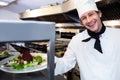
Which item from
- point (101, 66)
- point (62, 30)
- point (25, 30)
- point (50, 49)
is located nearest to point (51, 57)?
point (50, 49)

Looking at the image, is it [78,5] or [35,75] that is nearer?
[35,75]

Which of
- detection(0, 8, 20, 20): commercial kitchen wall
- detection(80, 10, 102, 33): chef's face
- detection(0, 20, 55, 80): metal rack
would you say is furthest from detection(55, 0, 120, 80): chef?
detection(0, 8, 20, 20): commercial kitchen wall

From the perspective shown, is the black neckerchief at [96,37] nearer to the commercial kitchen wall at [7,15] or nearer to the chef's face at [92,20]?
the chef's face at [92,20]

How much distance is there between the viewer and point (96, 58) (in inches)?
56.2

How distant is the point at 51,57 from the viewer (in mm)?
732

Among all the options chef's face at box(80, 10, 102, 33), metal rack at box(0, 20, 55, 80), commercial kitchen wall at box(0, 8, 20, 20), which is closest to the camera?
metal rack at box(0, 20, 55, 80)

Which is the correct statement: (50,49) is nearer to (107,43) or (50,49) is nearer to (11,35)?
(11,35)

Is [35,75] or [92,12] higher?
[92,12]

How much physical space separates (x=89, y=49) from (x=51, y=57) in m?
0.79

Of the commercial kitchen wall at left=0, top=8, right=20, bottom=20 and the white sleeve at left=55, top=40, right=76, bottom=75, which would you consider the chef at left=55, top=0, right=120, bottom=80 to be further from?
the commercial kitchen wall at left=0, top=8, right=20, bottom=20

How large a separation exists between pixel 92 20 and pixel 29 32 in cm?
80

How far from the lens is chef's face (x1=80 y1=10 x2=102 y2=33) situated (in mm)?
1348

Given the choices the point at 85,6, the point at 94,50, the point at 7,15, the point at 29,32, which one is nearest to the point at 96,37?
the point at 94,50

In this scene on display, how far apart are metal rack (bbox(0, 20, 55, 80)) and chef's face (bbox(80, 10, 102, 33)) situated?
69 centimetres
